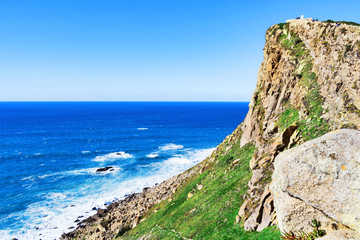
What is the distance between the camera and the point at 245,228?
62.6 ft

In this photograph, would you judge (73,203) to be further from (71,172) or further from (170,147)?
(170,147)

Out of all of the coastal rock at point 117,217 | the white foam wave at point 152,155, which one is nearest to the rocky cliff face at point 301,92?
the coastal rock at point 117,217

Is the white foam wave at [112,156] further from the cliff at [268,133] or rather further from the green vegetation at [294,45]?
the green vegetation at [294,45]

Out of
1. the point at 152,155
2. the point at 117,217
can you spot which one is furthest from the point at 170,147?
the point at 117,217

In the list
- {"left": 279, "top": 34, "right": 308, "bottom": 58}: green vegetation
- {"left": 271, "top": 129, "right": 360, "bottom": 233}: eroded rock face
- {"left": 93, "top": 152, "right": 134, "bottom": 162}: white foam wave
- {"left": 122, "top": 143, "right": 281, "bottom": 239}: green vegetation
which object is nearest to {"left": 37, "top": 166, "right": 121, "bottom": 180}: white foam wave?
{"left": 93, "top": 152, "right": 134, "bottom": 162}: white foam wave

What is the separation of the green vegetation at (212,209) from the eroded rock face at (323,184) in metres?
3.99

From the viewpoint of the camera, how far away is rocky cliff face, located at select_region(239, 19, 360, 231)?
20203 millimetres

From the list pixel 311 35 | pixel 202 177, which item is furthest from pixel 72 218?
pixel 311 35

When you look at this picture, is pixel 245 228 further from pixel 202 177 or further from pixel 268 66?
pixel 268 66

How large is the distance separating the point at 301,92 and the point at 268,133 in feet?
22.3

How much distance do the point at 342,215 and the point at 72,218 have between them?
172 feet

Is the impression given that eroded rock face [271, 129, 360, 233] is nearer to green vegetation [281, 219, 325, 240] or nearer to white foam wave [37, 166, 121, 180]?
green vegetation [281, 219, 325, 240]

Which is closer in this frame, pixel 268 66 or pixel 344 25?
pixel 344 25

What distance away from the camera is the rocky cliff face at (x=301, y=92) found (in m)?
20.2
